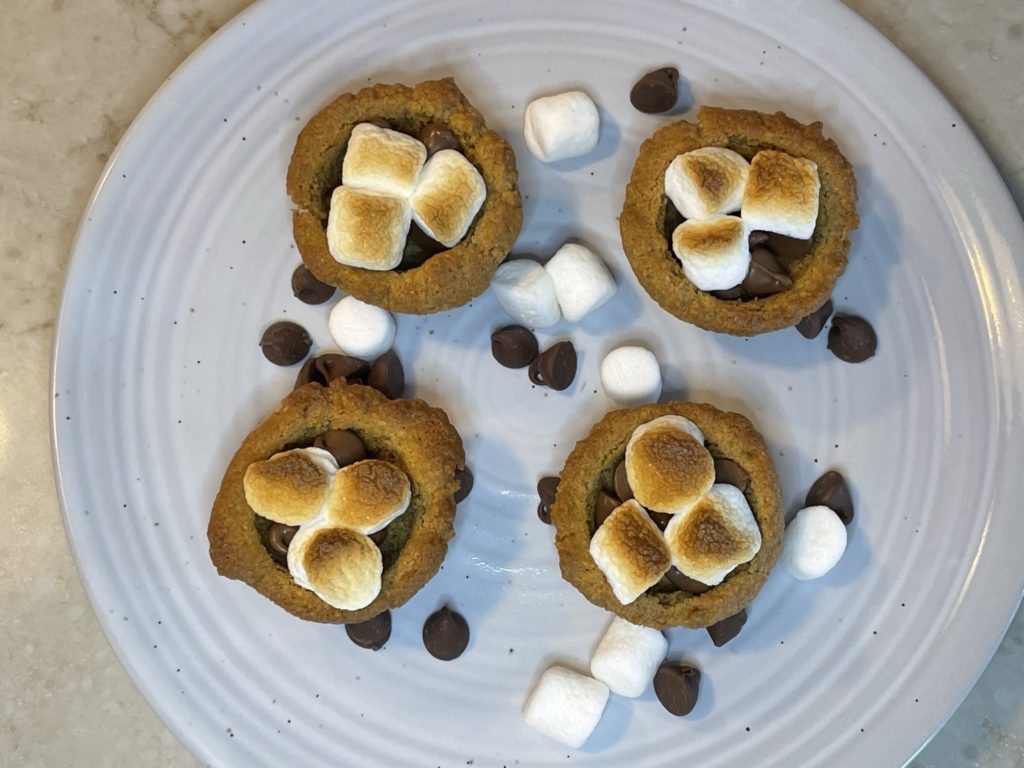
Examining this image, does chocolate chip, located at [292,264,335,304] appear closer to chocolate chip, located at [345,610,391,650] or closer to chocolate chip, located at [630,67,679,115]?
chocolate chip, located at [345,610,391,650]

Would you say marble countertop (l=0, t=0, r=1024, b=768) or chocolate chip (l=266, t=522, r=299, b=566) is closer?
chocolate chip (l=266, t=522, r=299, b=566)

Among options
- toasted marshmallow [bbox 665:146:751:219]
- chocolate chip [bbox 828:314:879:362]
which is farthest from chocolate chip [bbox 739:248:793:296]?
chocolate chip [bbox 828:314:879:362]

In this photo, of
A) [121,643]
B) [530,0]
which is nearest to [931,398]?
[530,0]

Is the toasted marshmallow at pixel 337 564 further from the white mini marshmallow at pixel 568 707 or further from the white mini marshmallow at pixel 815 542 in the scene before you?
the white mini marshmallow at pixel 815 542

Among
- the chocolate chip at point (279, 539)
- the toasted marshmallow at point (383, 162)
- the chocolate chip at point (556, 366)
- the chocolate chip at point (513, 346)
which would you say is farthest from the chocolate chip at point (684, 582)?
the toasted marshmallow at point (383, 162)

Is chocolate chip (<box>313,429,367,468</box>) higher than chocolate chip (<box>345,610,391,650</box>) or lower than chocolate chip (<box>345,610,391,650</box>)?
higher

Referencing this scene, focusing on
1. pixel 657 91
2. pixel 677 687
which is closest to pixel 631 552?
pixel 677 687

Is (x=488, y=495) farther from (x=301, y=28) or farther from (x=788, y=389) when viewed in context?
(x=301, y=28)
